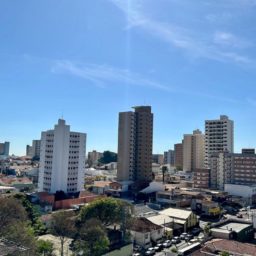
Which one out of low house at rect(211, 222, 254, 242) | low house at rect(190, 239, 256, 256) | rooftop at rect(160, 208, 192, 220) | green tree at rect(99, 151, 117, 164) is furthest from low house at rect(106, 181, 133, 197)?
green tree at rect(99, 151, 117, 164)

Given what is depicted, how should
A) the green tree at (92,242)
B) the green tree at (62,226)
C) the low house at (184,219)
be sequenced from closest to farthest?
the green tree at (92,242)
the green tree at (62,226)
the low house at (184,219)

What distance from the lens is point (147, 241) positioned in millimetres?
36438

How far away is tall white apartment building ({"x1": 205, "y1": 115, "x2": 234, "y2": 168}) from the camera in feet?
295

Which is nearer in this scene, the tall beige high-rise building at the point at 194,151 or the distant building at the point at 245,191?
the distant building at the point at 245,191

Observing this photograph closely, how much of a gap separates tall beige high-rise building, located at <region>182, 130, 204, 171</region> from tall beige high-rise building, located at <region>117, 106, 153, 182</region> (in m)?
34.5

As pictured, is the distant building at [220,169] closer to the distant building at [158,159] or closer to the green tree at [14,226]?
the green tree at [14,226]

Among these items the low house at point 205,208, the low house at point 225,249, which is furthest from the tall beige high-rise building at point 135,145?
the low house at point 225,249

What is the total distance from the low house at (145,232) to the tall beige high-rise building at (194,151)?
7526cm

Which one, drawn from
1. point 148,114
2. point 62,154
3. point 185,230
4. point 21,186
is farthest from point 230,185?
point 21,186

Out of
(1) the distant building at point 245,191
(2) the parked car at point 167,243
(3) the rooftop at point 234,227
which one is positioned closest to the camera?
(2) the parked car at point 167,243

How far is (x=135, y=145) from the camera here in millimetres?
81312

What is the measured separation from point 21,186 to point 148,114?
36.2 meters

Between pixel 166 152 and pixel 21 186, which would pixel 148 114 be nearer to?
pixel 21 186

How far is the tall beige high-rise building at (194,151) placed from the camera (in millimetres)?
111250
